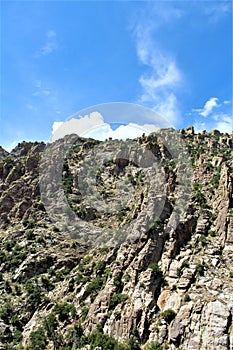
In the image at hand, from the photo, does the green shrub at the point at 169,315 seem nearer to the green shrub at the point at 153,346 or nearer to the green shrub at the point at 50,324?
A: the green shrub at the point at 153,346

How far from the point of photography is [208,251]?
39.6m

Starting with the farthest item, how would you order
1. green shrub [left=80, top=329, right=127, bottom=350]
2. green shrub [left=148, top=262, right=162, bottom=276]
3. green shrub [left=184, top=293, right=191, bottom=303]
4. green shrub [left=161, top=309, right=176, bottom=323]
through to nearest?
green shrub [left=148, top=262, right=162, bottom=276]
green shrub [left=184, top=293, right=191, bottom=303]
green shrub [left=161, top=309, right=176, bottom=323]
green shrub [left=80, top=329, right=127, bottom=350]

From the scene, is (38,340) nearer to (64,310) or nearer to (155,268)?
(64,310)

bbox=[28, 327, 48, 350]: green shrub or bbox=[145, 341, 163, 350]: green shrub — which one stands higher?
bbox=[145, 341, 163, 350]: green shrub

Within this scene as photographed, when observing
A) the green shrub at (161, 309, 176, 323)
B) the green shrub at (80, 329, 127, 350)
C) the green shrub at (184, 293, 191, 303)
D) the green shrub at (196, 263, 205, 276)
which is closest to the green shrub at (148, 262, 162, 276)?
the green shrub at (196, 263, 205, 276)

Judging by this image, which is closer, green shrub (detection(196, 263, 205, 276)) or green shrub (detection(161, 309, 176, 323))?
green shrub (detection(161, 309, 176, 323))

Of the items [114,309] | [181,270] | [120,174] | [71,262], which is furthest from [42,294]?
[120,174]

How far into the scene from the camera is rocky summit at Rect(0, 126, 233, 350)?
3400 cm

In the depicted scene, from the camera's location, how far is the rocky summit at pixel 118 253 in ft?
112

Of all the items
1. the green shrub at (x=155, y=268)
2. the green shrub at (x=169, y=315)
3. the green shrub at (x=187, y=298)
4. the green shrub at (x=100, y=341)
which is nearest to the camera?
the green shrub at (x=100, y=341)

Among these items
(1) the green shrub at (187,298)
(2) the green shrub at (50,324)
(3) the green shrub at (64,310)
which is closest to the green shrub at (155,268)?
(1) the green shrub at (187,298)

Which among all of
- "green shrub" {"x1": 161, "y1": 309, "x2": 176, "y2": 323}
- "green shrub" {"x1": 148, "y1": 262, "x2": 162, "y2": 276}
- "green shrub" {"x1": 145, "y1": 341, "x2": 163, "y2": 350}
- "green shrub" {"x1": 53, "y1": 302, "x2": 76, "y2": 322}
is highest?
"green shrub" {"x1": 148, "y1": 262, "x2": 162, "y2": 276}

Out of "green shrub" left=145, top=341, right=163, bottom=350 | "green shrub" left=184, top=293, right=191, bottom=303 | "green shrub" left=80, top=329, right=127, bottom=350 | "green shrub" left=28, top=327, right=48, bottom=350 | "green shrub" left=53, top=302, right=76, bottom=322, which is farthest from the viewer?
"green shrub" left=53, top=302, right=76, bottom=322

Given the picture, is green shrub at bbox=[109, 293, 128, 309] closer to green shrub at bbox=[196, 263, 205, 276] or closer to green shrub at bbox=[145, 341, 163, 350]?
green shrub at bbox=[145, 341, 163, 350]
